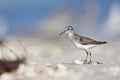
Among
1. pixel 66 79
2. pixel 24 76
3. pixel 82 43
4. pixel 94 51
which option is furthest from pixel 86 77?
pixel 94 51

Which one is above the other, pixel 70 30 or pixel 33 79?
pixel 70 30

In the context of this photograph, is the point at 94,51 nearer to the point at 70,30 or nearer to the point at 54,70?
the point at 70,30

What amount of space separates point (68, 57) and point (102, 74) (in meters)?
3.78

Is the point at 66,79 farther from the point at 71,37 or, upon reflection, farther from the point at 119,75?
the point at 71,37

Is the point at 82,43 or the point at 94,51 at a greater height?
the point at 94,51

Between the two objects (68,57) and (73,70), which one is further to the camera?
(68,57)

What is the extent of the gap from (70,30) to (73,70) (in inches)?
96.3

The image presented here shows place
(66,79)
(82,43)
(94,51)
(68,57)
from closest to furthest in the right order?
(66,79)
(82,43)
(68,57)
(94,51)

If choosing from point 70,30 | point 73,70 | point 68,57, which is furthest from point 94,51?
point 73,70

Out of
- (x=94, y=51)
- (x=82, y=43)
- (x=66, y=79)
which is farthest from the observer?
(x=94, y=51)

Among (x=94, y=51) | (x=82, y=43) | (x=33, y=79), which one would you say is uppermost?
(x=94, y=51)

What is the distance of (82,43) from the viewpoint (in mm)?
13438

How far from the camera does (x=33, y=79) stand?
10891 millimetres

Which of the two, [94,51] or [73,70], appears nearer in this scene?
[73,70]
